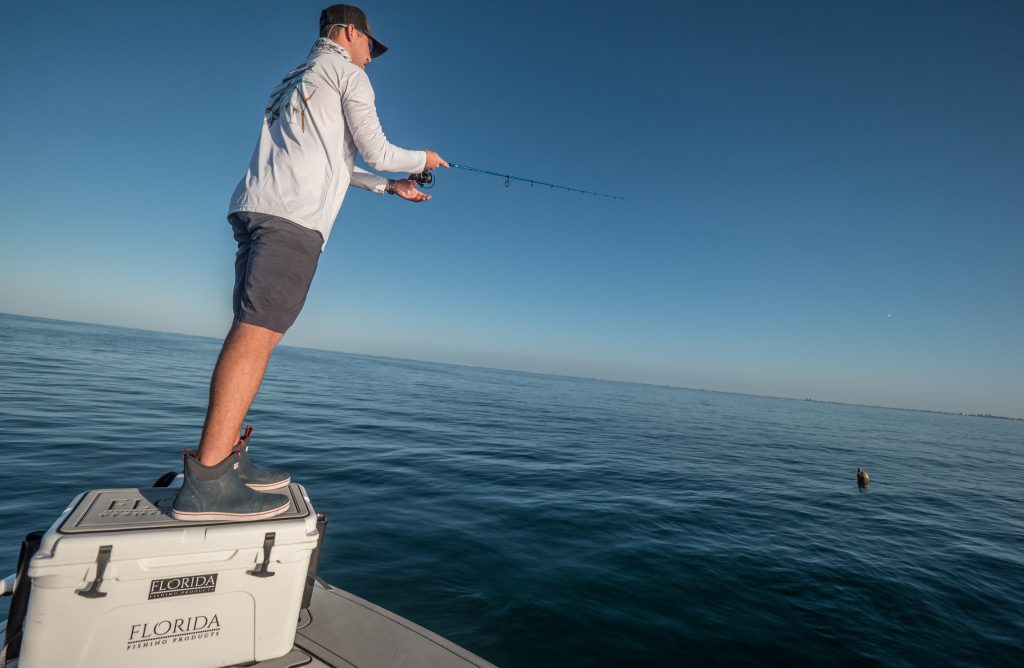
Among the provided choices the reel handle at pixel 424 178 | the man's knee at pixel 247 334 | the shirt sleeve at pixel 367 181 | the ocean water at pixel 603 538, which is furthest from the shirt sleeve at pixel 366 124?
the ocean water at pixel 603 538

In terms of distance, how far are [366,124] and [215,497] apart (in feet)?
6.65

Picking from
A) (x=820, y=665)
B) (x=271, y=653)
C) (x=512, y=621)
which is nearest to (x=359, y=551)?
(x=512, y=621)

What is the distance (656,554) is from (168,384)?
20.2 meters

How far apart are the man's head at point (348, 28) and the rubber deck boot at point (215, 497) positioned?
7.92 ft

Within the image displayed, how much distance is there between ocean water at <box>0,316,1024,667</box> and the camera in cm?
395

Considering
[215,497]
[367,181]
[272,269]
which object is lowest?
[215,497]

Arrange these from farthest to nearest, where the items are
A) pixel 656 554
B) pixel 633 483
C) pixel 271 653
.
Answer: pixel 633 483 → pixel 656 554 → pixel 271 653

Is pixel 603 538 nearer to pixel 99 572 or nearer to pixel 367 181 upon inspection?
pixel 367 181

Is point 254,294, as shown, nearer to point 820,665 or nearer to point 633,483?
point 820,665

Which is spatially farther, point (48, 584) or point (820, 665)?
point (820, 665)

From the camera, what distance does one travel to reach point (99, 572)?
1.59 metres

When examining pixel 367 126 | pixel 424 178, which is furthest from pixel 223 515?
pixel 424 178

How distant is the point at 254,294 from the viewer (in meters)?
2.08

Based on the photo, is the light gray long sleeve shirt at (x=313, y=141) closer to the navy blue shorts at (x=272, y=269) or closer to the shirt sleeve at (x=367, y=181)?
the navy blue shorts at (x=272, y=269)
